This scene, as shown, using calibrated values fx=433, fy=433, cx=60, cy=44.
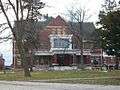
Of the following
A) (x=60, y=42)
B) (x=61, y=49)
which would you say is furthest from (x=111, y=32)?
(x=60, y=42)

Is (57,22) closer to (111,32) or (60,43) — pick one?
(60,43)

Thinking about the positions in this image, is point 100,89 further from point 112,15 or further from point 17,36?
point 17,36

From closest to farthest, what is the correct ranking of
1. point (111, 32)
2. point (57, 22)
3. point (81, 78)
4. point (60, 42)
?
point (81, 78) → point (111, 32) → point (60, 42) → point (57, 22)

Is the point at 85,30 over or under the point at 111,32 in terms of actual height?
over

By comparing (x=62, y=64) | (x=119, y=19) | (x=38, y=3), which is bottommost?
(x=62, y=64)

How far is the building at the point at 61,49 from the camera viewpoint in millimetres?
108000

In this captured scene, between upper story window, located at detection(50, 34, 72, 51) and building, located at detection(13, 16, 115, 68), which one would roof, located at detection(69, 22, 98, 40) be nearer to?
building, located at detection(13, 16, 115, 68)

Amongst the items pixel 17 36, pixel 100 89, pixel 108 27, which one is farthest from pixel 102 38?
pixel 100 89

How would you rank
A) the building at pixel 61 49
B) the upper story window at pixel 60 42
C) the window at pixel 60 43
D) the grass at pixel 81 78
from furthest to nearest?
the window at pixel 60 43 < the upper story window at pixel 60 42 < the building at pixel 61 49 < the grass at pixel 81 78

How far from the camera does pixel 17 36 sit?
49.4m

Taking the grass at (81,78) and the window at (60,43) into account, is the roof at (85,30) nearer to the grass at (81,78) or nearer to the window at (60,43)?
the window at (60,43)

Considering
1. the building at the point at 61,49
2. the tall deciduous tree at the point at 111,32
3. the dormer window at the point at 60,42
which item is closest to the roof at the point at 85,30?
the building at the point at 61,49

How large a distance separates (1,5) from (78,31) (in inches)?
2244

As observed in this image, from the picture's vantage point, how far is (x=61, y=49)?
109 m
